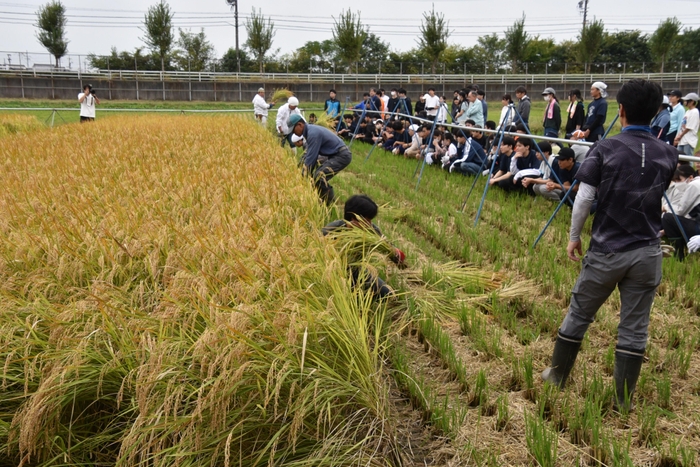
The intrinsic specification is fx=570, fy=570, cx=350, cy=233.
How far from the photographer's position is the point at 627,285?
9.28 ft

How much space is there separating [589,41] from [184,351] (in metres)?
41.7

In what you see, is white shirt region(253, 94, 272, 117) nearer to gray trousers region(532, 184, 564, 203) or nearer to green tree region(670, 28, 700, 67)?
gray trousers region(532, 184, 564, 203)

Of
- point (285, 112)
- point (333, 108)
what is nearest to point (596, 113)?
point (285, 112)

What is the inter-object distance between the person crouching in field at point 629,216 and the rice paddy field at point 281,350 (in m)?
0.32

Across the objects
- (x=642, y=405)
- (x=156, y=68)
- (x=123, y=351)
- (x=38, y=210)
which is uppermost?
(x=156, y=68)

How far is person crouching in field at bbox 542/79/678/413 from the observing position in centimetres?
275

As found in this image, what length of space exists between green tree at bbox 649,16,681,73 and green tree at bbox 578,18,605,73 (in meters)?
3.95

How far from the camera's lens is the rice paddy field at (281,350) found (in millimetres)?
2299

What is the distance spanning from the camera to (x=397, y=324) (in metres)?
3.71

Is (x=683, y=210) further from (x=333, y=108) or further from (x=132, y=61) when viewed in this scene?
(x=132, y=61)

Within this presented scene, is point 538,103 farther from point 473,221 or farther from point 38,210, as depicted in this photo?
point 38,210

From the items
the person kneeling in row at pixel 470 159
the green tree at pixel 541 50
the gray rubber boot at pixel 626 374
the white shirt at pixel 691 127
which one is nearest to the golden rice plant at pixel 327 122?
the person kneeling in row at pixel 470 159

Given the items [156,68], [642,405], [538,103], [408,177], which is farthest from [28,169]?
[156,68]

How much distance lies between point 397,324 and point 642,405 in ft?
4.81
